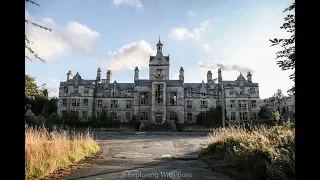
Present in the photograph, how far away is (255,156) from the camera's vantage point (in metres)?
7.36

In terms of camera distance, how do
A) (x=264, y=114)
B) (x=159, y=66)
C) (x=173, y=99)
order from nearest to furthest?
(x=264, y=114)
(x=173, y=99)
(x=159, y=66)

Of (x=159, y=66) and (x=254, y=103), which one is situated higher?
(x=159, y=66)

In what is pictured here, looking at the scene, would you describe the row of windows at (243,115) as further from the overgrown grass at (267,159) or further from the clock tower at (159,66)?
the overgrown grass at (267,159)

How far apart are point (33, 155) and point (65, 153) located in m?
1.84

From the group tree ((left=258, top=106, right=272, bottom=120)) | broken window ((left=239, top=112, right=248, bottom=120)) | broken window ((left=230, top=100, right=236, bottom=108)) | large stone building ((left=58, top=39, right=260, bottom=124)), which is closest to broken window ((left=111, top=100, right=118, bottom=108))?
large stone building ((left=58, top=39, right=260, bottom=124))

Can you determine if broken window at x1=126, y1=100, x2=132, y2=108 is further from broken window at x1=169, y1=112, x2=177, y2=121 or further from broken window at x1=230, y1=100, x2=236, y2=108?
broken window at x1=230, y1=100, x2=236, y2=108

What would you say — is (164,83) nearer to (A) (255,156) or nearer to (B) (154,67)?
(B) (154,67)

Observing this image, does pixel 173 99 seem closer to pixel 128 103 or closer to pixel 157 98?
pixel 157 98

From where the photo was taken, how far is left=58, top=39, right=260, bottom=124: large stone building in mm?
52969

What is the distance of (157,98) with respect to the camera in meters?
52.9

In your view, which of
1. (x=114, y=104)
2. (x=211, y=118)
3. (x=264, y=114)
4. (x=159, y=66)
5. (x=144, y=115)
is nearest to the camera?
(x=211, y=118)

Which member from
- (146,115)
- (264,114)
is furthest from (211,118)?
(146,115)

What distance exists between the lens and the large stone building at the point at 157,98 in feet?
174

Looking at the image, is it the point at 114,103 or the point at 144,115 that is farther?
the point at 114,103
